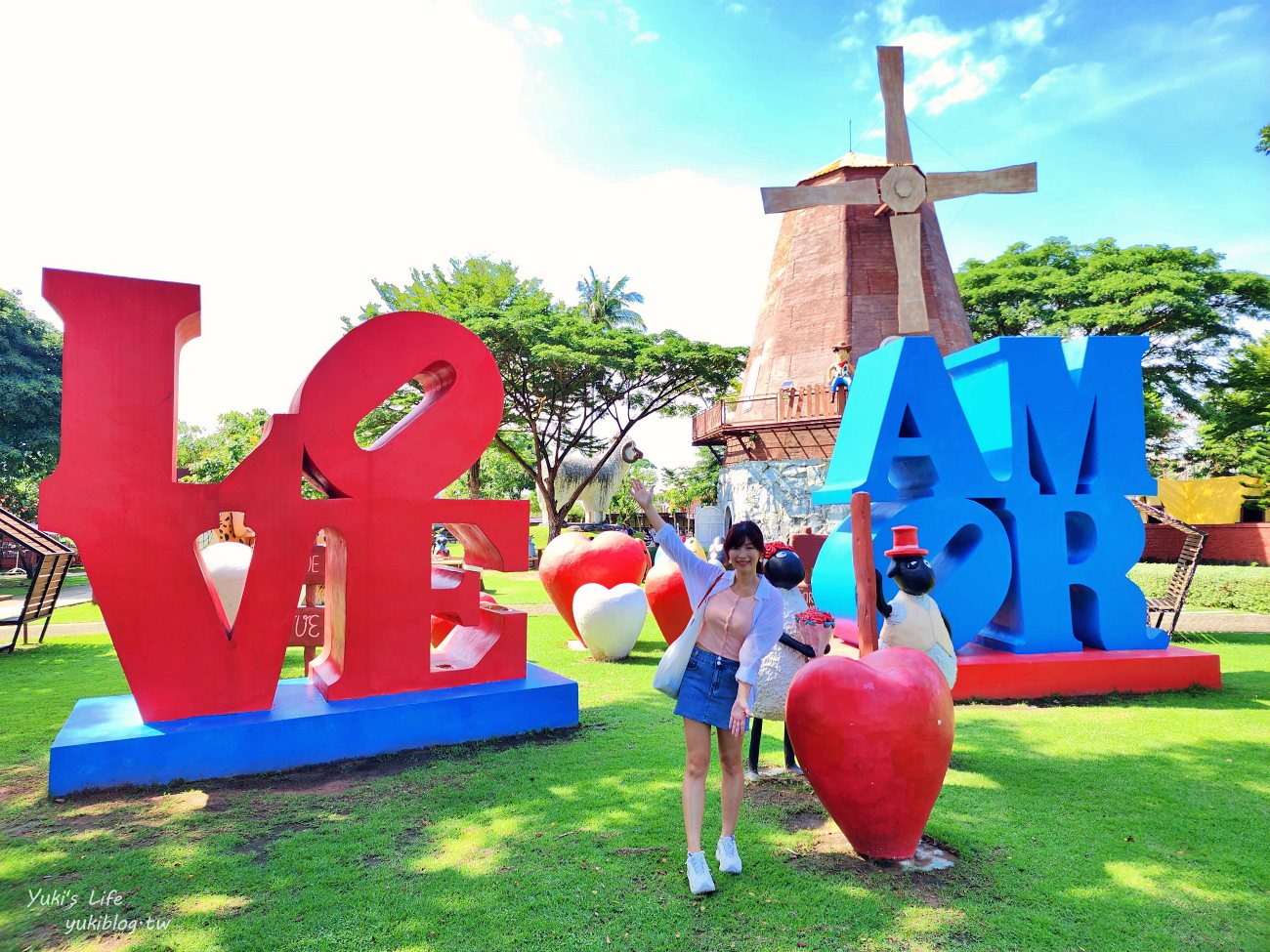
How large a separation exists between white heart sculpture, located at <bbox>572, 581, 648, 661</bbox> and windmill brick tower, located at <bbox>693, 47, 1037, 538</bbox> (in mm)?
11522

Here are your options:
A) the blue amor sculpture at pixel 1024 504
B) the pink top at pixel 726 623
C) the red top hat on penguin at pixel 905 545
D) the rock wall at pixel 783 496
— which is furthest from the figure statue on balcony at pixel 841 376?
the pink top at pixel 726 623

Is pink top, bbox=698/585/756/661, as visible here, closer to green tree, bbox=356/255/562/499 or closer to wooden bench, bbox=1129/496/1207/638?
wooden bench, bbox=1129/496/1207/638

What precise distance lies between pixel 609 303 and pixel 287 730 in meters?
33.6

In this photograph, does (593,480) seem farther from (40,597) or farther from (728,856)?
(728,856)

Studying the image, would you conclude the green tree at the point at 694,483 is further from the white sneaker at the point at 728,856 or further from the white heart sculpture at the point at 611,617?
the white sneaker at the point at 728,856

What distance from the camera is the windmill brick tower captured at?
812 inches

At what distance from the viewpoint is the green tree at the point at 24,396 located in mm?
23594

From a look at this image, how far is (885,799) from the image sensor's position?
362 centimetres

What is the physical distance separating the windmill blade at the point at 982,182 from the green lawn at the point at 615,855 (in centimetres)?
836

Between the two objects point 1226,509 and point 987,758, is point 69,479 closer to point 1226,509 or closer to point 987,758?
point 987,758

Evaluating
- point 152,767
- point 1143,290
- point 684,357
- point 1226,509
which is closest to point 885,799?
point 152,767

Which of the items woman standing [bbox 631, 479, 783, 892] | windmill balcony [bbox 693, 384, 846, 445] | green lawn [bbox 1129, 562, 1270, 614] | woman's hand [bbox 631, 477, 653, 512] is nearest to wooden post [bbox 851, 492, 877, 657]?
woman standing [bbox 631, 479, 783, 892]

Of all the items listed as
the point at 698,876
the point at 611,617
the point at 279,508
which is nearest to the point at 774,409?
the point at 611,617

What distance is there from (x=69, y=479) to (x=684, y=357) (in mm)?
20623
